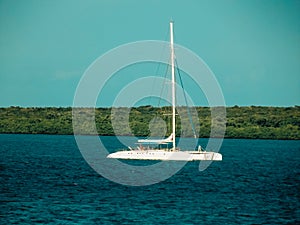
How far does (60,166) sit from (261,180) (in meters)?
24.1

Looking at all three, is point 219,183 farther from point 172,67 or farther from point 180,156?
point 172,67

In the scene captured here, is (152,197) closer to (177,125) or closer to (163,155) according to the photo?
(163,155)

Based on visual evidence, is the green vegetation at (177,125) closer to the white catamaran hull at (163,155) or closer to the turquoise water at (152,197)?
the white catamaran hull at (163,155)

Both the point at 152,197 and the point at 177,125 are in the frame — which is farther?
the point at 177,125

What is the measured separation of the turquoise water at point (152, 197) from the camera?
41.9 m

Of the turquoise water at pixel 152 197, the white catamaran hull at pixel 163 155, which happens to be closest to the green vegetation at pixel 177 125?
the white catamaran hull at pixel 163 155

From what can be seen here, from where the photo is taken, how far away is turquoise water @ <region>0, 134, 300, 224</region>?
137ft

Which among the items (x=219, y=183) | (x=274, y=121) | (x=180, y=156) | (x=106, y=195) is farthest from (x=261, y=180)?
(x=274, y=121)

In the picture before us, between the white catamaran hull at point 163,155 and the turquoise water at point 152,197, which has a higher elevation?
the white catamaran hull at point 163,155

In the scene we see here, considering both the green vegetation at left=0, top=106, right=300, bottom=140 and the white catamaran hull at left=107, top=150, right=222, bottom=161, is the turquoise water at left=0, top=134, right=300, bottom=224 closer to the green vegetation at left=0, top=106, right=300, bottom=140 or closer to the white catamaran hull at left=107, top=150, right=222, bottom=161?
the white catamaran hull at left=107, top=150, right=222, bottom=161

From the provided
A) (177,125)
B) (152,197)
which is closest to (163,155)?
(152,197)

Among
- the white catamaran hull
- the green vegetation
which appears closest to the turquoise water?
the white catamaran hull

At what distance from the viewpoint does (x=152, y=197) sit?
1994 inches

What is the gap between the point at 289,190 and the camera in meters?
56.8
